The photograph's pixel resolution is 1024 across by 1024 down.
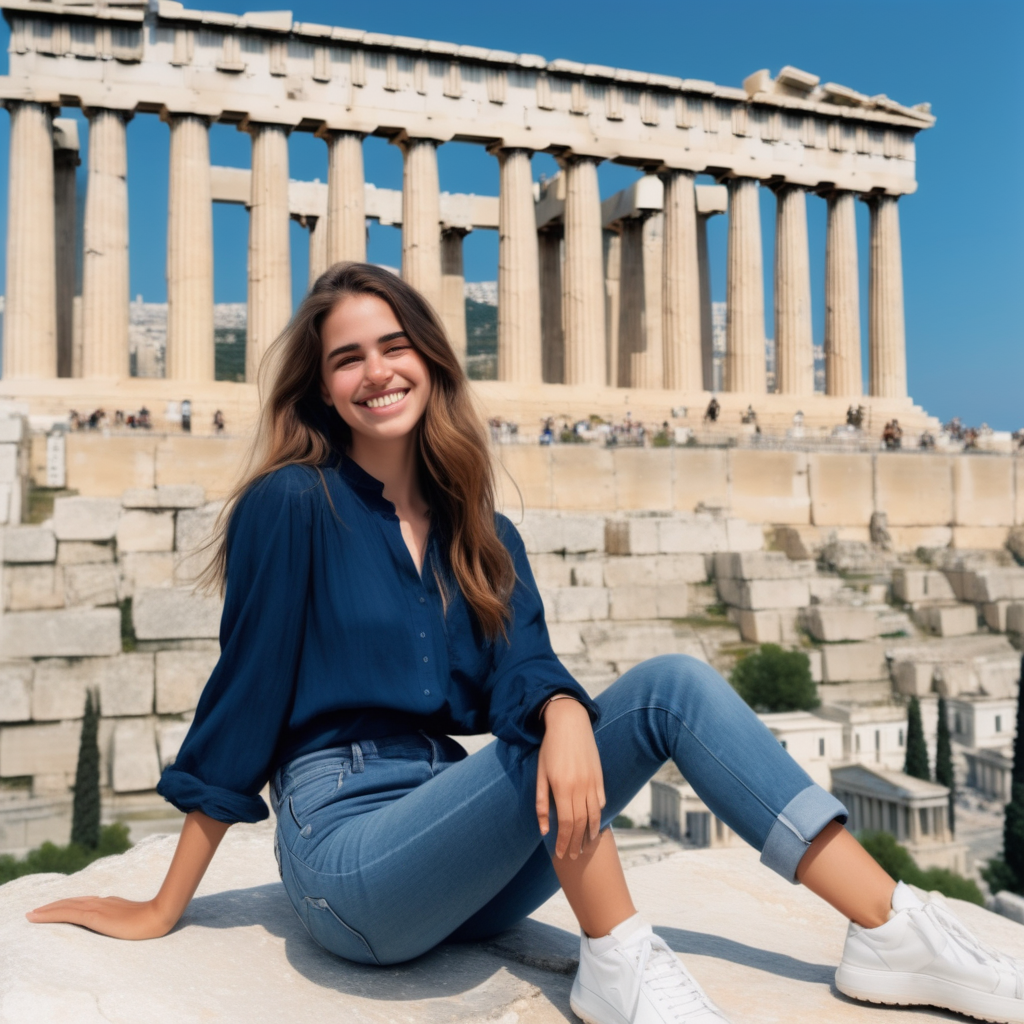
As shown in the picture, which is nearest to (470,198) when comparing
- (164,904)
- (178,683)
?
(178,683)

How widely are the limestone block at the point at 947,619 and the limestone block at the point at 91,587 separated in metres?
18.6

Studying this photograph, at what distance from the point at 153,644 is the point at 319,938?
17.6 metres

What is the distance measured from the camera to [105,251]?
3216cm

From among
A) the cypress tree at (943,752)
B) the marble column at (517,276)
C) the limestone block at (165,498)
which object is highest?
the marble column at (517,276)

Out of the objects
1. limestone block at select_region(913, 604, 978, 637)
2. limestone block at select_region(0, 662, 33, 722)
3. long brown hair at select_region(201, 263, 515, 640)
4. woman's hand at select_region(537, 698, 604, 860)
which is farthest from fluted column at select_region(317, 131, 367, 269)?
woman's hand at select_region(537, 698, 604, 860)

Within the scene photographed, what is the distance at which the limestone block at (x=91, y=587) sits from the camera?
827 inches

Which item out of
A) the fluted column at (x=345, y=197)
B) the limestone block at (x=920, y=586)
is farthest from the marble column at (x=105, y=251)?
the limestone block at (x=920, y=586)

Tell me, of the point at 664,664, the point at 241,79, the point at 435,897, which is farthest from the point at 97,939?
the point at 241,79

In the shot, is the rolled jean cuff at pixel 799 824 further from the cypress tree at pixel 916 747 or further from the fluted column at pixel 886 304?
the fluted column at pixel 886 304

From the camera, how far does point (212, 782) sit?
3.68m

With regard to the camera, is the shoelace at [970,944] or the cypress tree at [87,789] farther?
the cypress tree at [87,789]

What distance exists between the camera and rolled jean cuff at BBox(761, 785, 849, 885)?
11.0ft

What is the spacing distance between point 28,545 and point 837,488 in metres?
21.1

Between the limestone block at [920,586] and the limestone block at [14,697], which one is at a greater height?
the limestone block at [920,586]
